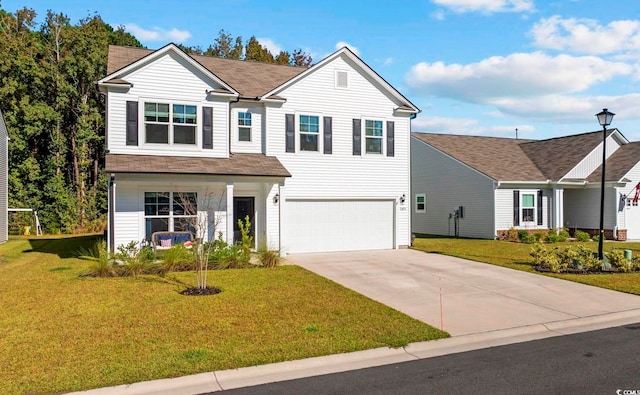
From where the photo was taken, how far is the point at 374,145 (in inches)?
755

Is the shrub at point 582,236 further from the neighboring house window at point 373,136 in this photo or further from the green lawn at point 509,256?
the neighboring house window at point 373,136

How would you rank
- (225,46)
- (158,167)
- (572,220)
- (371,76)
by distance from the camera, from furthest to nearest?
(225,46), (572,220), (371,76), (158,167)

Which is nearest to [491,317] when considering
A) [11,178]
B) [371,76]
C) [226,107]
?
[226,107]

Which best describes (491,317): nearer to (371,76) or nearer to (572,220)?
(371,76)

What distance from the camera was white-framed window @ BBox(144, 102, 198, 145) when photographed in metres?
15.5

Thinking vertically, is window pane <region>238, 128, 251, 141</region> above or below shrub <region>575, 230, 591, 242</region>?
above

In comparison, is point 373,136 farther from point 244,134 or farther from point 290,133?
point 244,134

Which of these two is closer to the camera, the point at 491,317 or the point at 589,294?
the point at 491,317

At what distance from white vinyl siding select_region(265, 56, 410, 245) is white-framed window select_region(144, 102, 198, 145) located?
294cm

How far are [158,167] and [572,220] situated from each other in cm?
2296

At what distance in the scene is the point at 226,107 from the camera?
16453mm

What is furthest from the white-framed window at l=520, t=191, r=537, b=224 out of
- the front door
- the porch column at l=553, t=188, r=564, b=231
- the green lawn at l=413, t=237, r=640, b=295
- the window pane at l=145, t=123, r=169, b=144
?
the window pane at l=145, t=123, r=169, b=144

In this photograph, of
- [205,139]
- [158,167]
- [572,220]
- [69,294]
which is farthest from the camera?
[572,220]

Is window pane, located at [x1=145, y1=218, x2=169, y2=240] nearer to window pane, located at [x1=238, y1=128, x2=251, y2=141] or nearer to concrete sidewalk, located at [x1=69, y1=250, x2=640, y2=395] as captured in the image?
window pane, located at [x1=238, y1=128, x2=251, y2=141]
